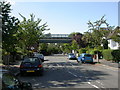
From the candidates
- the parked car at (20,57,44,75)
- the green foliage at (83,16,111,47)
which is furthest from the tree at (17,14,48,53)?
the parked car at (20,57,44,75)

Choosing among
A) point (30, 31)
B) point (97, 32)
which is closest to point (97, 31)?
point (97, 32)

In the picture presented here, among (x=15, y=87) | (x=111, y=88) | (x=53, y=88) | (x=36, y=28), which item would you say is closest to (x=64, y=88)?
(x=53, y=88)

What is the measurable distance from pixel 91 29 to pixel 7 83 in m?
27.3

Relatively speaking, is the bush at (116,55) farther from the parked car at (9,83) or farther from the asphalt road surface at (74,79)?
the parked car at (9,83)

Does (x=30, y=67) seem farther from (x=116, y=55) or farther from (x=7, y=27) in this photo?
(x=116, y=55)

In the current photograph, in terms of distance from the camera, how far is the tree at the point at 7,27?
57.2ft

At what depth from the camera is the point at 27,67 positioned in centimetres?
1568

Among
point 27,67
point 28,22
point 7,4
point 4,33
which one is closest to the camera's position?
point 27,67

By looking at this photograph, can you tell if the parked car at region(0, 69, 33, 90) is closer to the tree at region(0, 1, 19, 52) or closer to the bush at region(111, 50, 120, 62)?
the tree at region(0, 1, 19, 52)

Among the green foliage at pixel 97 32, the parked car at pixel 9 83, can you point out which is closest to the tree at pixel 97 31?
the green foliage at pixel 97 32

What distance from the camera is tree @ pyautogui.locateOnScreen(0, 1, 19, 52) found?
57.2 feet

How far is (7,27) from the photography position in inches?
696

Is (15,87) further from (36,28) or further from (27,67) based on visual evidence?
(36,28)

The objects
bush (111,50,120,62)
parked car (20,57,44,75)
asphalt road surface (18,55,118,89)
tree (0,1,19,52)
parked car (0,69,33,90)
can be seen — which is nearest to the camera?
parked car (0,69,33,90)
